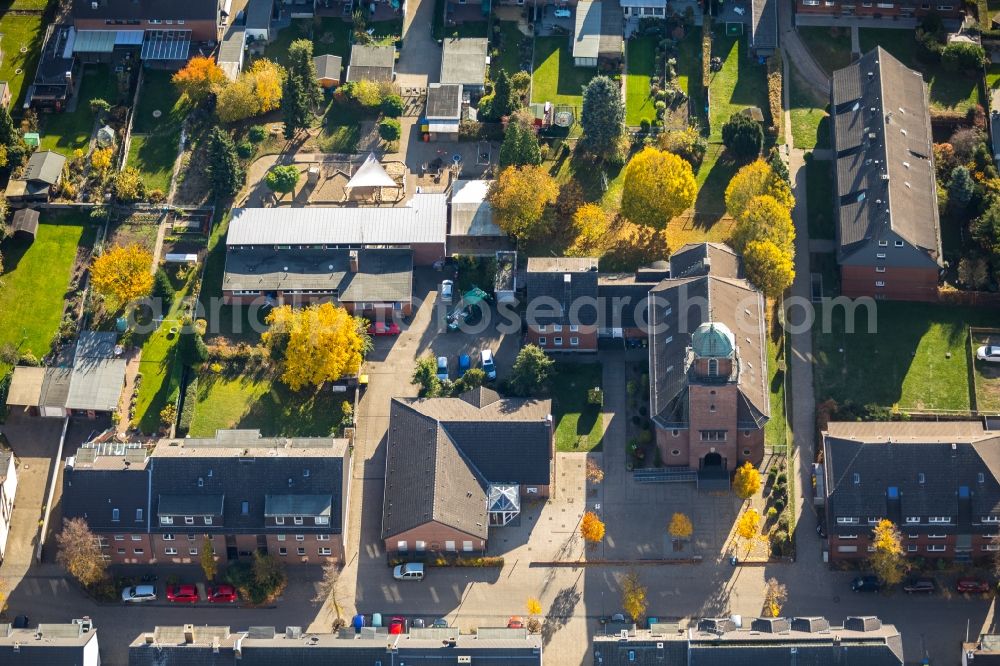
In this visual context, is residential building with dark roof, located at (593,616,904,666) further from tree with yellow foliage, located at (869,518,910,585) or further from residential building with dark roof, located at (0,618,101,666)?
residential building with dark roof, located at (0,618,101,666)

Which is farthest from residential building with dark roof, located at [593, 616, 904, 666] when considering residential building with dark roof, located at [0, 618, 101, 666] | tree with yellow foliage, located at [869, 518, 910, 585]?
residential building with dark roof, located at [0, 618, 101, 666]

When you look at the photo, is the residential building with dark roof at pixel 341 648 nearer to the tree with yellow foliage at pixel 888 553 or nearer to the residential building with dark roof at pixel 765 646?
the residential building with dark roof at pixel 765 646

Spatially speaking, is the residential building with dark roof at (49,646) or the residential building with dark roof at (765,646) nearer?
the residential building with dark roof at (765,646)

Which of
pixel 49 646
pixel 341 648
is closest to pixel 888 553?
pixel 341 648

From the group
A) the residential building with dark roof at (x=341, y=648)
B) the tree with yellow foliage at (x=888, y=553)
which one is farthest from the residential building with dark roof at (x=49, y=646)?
the tree with yellow foliage at (x=888, y=553)

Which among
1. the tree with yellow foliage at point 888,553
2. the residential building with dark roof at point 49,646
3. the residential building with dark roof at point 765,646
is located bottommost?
the residential building with dark roof at point 49,646

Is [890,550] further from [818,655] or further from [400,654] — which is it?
[400,654]

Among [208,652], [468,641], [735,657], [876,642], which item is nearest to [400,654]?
[468,641]
